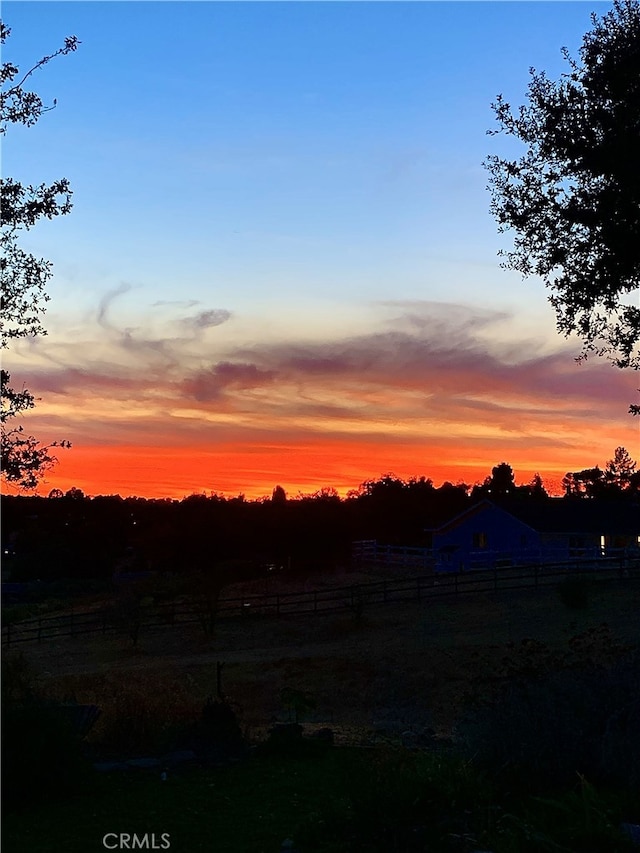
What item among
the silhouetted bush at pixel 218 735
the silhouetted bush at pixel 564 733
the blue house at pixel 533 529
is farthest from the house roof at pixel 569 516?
the silhouetted bush at pixel 564 733

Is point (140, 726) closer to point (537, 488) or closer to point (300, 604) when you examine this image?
point (300, 604)

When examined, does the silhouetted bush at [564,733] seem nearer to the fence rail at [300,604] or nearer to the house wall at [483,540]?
the fence rail at [300,604]

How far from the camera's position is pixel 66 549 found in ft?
270

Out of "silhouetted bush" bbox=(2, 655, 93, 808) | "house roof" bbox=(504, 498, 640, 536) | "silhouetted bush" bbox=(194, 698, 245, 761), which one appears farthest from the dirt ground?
"house roof" bbox=(504, 498, 640, 536)

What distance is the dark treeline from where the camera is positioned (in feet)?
231

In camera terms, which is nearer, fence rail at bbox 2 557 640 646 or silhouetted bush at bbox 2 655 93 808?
silhouetted bush at bbox 2 655 93 808

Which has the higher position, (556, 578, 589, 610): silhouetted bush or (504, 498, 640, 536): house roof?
(504, 498, 640, 536): house roof

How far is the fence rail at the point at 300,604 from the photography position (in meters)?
42.2

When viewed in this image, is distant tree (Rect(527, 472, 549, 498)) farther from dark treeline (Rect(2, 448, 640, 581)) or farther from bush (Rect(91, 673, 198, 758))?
bush (Rect(91, 673, 198, 758))

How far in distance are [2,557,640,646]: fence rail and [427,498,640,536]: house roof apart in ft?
40.7

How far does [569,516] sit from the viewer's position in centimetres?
6188

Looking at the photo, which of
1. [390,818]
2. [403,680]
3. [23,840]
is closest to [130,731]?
[23,840]

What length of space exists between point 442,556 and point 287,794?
179 ft

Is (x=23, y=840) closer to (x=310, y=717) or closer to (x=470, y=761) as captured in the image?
(x=470, y=761)
